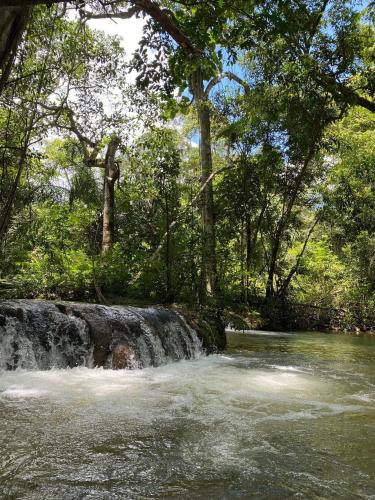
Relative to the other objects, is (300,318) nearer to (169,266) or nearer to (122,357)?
(169,266)

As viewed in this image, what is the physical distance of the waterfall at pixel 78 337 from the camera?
217 inches

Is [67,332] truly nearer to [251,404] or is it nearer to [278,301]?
A: [251,404]

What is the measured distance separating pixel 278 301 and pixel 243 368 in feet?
24.5

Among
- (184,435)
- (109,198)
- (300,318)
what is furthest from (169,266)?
(300,318)

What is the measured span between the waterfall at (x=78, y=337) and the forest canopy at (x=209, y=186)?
6.73 feet

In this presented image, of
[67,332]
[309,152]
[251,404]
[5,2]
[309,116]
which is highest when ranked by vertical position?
[309,152]

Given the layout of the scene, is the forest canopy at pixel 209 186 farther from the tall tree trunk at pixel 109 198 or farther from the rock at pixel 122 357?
the rock at pixel 122 357

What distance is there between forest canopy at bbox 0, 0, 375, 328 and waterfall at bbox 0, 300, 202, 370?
205 centimetres

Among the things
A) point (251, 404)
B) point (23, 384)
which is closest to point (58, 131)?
point (23, 384)

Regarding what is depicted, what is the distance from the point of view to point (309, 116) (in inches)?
324

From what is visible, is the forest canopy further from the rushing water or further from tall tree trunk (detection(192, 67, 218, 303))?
the rushing water

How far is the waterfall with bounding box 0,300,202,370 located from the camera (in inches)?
217

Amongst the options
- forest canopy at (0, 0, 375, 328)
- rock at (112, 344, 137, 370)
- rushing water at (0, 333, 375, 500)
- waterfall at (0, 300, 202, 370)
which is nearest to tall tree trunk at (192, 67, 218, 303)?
forest canopy at (0, 0, 375, 328)

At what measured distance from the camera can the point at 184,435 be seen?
3207mm
